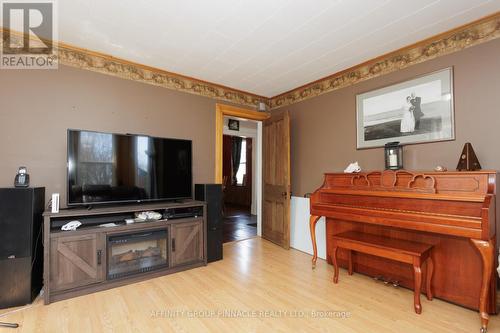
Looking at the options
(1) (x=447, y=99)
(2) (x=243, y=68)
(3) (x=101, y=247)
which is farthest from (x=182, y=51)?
(1) (x=447, y=99)

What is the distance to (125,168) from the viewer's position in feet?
9.09

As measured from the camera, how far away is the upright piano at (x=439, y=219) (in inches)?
73.1

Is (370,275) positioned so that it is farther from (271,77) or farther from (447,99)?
(271,77)

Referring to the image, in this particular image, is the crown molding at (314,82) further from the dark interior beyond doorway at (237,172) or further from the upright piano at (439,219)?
the dark interior beyond doorway at (237,172)

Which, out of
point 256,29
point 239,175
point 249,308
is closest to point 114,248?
point 249,308

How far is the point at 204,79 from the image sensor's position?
366cm

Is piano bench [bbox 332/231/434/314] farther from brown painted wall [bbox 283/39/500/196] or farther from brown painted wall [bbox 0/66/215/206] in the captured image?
brown painted wall [bbox 0/66/215/206]

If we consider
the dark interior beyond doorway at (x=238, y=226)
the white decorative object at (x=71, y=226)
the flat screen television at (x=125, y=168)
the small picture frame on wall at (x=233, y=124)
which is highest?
the small picture frame on wall at (x=233, y=124)

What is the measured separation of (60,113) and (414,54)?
13.0 ft

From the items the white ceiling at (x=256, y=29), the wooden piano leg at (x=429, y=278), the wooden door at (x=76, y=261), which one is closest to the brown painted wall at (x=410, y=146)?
the white ceiling at (x=256, y=29)

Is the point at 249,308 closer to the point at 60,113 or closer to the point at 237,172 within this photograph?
the point at 60,113

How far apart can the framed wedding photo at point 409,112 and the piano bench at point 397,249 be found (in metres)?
1.10

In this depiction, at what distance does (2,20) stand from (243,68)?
243 centimetres

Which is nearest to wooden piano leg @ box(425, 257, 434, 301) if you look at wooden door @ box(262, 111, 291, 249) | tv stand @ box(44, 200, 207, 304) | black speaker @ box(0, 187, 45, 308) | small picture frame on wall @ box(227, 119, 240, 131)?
wooden door @ box(262, 111, 291, 249)
